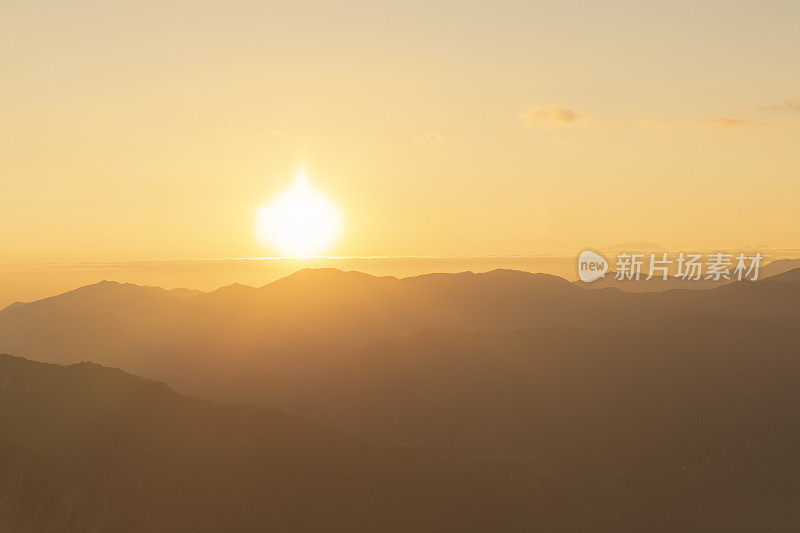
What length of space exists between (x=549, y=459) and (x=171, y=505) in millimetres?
44457

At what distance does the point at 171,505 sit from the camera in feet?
159

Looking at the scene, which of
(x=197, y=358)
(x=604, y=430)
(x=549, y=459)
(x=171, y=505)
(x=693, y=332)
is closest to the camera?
(x=171, y=505)

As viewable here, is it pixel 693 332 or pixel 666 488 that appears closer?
pixel 666 488

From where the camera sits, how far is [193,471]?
5244cm

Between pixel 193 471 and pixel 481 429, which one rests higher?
pixel 193 471

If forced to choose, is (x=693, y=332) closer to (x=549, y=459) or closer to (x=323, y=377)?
(x=549, y=459)

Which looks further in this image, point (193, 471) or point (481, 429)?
point (481, 429)

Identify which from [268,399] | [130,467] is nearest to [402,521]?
[130,467]

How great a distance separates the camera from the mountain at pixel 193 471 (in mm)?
45906

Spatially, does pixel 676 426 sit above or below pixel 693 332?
below

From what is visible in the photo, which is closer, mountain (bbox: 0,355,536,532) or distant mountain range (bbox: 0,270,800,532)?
mountain (bbox: 0,355,536,532)

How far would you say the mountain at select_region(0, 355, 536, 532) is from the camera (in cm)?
4591

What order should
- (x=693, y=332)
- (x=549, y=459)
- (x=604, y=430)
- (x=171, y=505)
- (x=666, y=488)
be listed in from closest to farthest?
1. (x=171, y=505)
2. (x=666, y=488)
3. (x=549, y=459)
4. (x=604, y=430)
5. (x=693, y=332)

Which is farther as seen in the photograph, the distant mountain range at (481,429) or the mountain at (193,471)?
the distant mountain range at (481,429)
